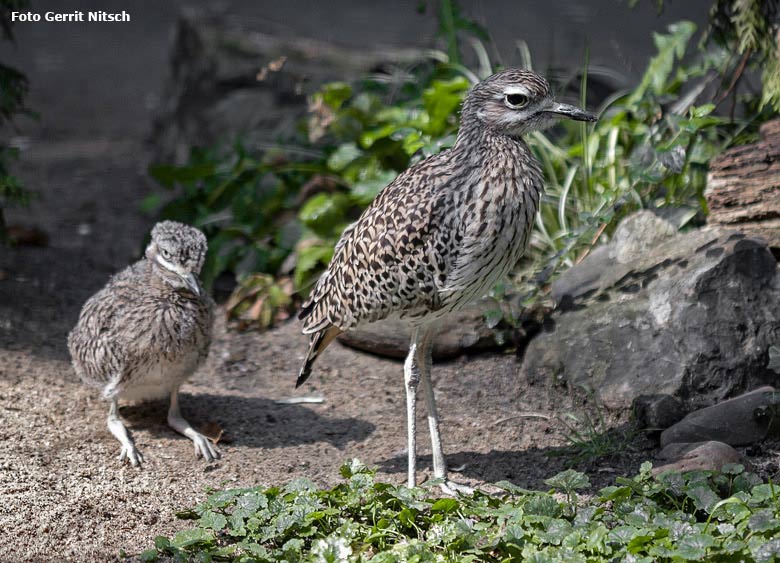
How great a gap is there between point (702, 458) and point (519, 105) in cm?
161

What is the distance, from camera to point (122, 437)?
4.37 meters

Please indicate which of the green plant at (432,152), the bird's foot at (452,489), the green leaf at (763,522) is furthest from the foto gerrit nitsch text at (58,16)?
the green leaf at (763,522)

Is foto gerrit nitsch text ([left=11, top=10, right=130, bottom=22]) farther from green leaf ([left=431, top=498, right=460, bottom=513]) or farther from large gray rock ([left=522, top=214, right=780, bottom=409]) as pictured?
green leaf ([left=431, top=498, right=460, bottom=513])

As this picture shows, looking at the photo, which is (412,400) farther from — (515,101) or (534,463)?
(515,101)

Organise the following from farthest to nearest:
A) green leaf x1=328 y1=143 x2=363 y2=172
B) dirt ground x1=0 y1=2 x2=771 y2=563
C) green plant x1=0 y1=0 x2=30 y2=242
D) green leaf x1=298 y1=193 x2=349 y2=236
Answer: green leaf x1=328 y1=143 x2=363 y2=172 < green leaf x1=298 y1=193 x2=349 y2=236 < green plant x1=0 y1=0 x2=30 y2=242 < dirt ground x1=0 y1=2 x2=771 y2=563

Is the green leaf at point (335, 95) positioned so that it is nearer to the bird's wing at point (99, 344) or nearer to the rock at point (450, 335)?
the rock at point (450, 335)

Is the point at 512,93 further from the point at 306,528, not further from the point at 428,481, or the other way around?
the point at 306,528

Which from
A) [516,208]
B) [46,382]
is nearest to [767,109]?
[516,208]

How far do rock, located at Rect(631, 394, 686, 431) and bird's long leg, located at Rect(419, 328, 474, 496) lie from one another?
3.01 feet

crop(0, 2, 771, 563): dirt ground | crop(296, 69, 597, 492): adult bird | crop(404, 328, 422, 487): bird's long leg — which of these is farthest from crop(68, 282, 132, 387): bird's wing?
crop(404, 328, 422, 487): bird's long leg

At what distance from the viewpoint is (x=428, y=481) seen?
4.04m

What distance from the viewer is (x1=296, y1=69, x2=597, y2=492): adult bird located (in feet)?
13.0

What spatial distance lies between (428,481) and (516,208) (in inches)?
46.5

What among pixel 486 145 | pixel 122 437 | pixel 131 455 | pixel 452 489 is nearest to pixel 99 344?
pixel 122 437
